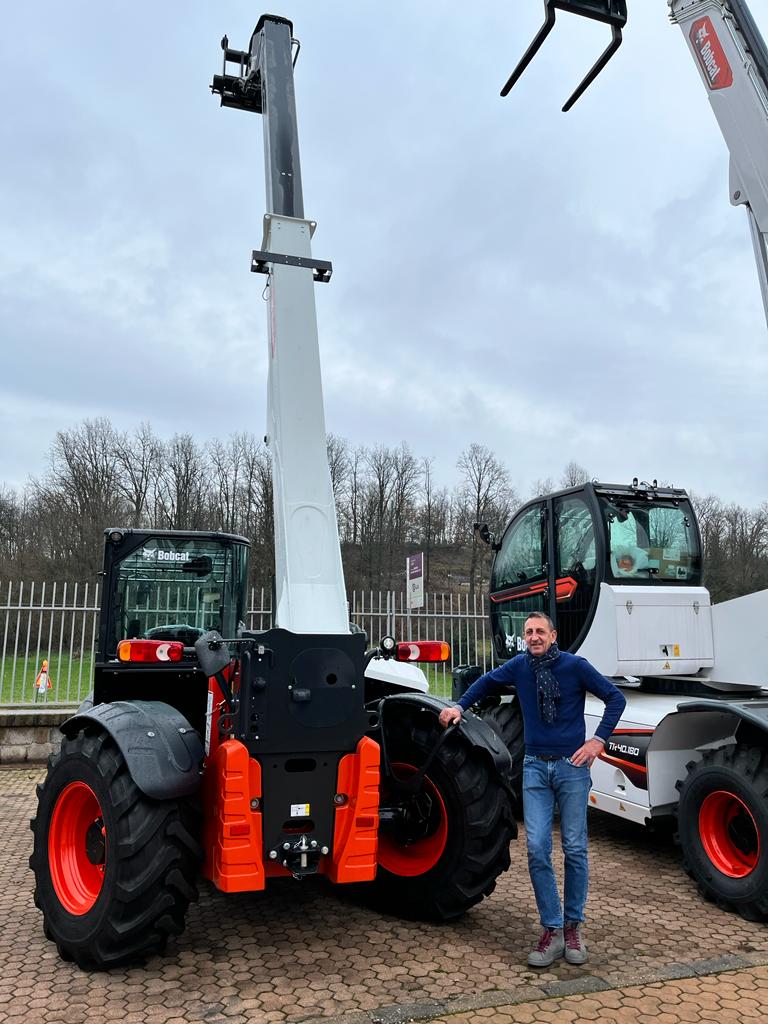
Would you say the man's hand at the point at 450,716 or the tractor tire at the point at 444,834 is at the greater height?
the man's hand at the point at 450,716

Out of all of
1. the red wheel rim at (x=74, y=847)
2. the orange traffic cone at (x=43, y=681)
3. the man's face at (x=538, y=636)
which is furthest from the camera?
the orange traffic cone at (x=43, y=681)

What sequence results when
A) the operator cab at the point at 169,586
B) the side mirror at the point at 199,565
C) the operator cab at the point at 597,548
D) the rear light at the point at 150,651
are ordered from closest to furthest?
the rear light at the point at 150,651, the operator cab at the point at 169,586, the side mirror at the point at 199,565, the operator cab at the point at 597,548

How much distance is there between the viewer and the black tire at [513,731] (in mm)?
6988

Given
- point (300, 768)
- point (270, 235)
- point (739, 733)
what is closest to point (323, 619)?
point (300, 768)

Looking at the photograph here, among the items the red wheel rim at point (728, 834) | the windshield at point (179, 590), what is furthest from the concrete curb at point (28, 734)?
the red wheel rim at point (728, 834)

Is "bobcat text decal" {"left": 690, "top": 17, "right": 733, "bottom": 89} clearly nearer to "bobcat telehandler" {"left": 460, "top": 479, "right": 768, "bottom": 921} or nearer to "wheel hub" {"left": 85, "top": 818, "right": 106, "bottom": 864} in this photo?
"bobcat telehandler" {"left": 460, "top": 479, "right": 768, "bottom": 921}

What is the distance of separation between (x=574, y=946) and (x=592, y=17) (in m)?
5.66

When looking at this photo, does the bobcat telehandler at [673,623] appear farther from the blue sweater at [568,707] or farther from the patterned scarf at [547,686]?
the patterned scarf at [547,686]

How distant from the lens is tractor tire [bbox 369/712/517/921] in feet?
14.3

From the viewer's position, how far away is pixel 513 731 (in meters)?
7.13

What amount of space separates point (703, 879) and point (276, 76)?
6081mm

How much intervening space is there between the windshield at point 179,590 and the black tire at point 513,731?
2582 mm

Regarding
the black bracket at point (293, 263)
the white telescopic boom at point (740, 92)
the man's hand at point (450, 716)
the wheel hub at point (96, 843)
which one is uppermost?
the white telescopic boom at point (740, 92)

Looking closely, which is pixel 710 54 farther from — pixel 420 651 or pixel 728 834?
pixel 728 834
